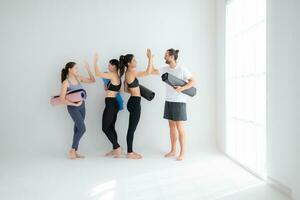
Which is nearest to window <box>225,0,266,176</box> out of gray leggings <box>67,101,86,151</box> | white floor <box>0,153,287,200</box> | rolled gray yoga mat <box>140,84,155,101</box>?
white floor <box>0,153,287,200</box>

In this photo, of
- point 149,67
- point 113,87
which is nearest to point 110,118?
point 113,87

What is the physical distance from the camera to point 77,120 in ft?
13.1

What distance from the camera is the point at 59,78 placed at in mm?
4410

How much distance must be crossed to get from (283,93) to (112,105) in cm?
231

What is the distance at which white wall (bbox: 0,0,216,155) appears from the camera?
4.35 m

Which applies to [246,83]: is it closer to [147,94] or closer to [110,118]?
[147,94]

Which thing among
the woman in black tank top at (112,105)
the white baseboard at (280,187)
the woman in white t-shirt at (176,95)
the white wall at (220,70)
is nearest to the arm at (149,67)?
the woman in white t-shirt at (176,95)

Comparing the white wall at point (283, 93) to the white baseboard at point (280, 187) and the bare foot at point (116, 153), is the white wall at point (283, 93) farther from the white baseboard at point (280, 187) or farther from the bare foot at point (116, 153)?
the bare foot at point (116, 153)

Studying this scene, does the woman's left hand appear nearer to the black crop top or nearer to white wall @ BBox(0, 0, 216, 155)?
white wall @ BBox(0, 0, 216, 155)

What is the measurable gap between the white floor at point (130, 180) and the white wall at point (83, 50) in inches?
21.1

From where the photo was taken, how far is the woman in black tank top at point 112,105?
393cm

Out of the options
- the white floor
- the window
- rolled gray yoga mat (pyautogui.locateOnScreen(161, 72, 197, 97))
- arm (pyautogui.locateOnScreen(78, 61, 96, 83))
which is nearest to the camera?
the white floor

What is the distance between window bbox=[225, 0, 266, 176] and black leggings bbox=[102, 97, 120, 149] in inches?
64.9
